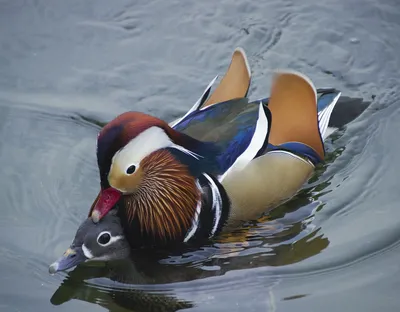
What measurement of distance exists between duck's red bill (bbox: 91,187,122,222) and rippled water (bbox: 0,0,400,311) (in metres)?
0.35

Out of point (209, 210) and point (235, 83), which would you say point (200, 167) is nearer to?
point (209, 210)

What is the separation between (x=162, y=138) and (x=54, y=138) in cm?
151

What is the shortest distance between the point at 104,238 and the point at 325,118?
5.79 feet

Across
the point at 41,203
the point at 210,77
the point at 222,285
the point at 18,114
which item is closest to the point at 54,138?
the point at 18,114

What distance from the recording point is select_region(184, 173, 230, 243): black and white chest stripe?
4.43 m

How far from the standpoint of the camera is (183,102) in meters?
5.98

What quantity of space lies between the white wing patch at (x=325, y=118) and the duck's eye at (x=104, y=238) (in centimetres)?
162

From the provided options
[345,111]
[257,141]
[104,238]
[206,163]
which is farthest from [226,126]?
[345,111]

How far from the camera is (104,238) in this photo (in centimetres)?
430

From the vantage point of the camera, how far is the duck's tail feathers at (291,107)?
482cm

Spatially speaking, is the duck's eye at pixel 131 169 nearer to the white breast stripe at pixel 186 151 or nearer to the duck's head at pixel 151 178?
the duck's head at pixel 151 178

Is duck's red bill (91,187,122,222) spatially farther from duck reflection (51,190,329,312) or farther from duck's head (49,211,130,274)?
duck reflection (51,190,329,312)

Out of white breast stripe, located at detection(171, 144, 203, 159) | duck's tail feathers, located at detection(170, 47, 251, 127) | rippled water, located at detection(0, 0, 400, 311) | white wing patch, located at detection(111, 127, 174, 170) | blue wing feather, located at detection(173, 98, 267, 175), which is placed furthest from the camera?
duck's tail feathers, located at detection(170, 47, 251, 127)

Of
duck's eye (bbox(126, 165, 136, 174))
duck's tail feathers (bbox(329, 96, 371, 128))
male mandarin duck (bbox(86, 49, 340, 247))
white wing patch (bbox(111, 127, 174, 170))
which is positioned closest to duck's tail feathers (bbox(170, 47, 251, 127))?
male mandarin duck (bbox(86, 49, 340, 247))
